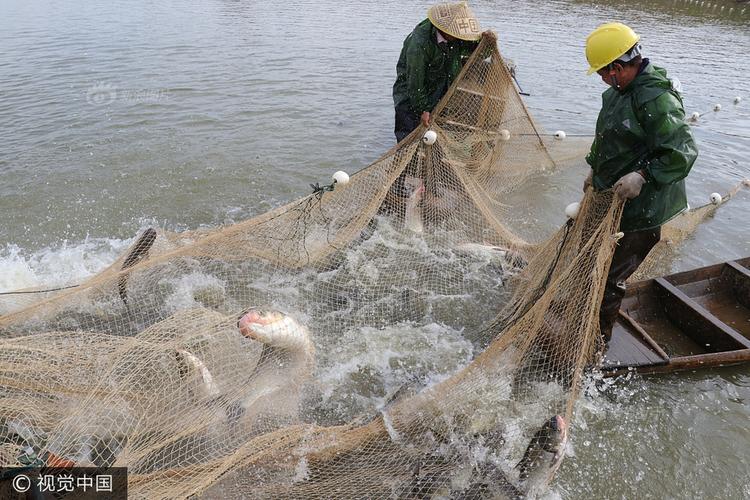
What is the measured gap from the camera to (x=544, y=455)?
280cm

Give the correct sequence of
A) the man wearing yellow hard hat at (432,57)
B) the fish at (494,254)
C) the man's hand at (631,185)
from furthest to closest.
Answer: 1. the man wearing yellow hard hat at (432,57)
2. the fish at (494,254)
3. the man's hand at (631,185)

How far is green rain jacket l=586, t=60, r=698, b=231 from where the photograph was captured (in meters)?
2.89

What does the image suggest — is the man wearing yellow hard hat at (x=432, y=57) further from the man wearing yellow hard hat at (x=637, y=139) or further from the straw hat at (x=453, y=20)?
the man wearing yellow hard hat at (x=637, y=139)

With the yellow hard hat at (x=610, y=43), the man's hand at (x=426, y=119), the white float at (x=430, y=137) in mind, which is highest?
the yellow hard hat at (x=610, y=43)

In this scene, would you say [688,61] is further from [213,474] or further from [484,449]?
[213,474]

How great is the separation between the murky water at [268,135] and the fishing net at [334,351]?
90 cm

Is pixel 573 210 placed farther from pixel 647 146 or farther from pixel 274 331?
pixel 274 331

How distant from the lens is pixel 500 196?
261 inches

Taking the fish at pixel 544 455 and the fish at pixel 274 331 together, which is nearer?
the fish at pixel 544 455

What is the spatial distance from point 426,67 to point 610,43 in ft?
9.10

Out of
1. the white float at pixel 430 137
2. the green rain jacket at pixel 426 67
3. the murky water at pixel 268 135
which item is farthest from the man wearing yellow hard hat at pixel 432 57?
the murky water at pixel 268 135

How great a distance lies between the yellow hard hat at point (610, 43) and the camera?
9.48 ft

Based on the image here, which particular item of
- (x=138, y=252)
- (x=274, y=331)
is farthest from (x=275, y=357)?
(x=138, y=252)

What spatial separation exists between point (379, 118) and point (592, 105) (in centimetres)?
479
